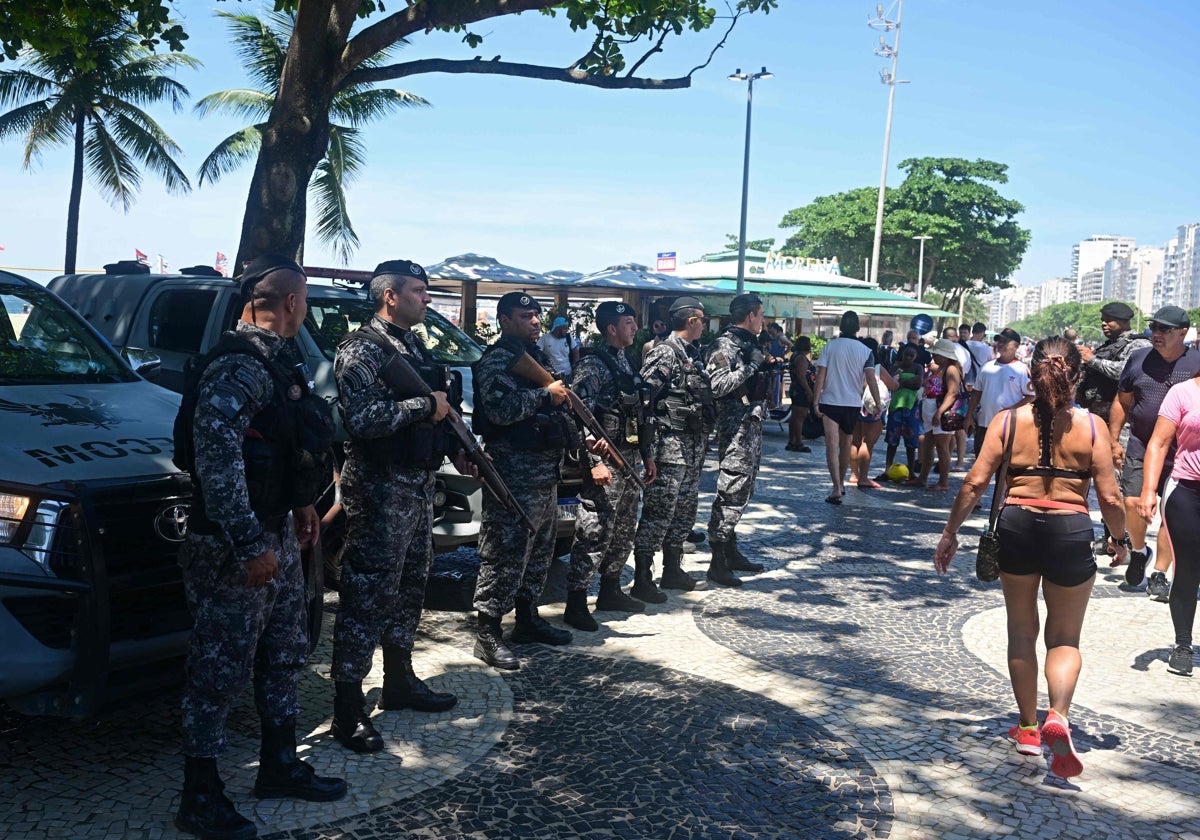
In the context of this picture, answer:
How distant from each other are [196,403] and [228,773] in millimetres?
1490

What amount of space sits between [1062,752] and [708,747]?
1.37 m

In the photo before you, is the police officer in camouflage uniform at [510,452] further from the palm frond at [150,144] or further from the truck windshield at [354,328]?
the palm frond at [150,144]

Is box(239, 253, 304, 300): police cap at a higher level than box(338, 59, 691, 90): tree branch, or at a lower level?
lower

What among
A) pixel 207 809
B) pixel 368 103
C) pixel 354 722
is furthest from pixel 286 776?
pixel 368 103

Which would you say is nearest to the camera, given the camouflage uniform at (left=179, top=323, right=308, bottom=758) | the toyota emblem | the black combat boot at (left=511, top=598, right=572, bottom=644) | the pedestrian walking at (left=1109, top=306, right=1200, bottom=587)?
the camouflage uniform at (left=179, top=323, right=308, bottom=758)

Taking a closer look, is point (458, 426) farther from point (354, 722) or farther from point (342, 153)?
point (342, 153)

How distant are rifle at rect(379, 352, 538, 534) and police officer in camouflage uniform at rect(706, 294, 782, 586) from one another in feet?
7.29

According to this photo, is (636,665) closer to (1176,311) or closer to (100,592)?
(100,592)

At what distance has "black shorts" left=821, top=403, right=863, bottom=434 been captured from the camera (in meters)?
9.73

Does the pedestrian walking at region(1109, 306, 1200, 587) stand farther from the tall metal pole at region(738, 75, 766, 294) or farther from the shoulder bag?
the tall metal pole at region(738, 75, 766, 294)

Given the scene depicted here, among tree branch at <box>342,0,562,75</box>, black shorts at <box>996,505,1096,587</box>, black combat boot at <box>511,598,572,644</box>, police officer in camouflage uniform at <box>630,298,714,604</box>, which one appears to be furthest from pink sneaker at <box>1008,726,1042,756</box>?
tree branch at <box>342,0,562,75</box>

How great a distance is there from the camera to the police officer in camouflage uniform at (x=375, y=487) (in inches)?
153

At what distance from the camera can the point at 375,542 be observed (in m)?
3.92

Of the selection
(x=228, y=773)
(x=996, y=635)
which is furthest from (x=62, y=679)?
(x=996, y=635)
